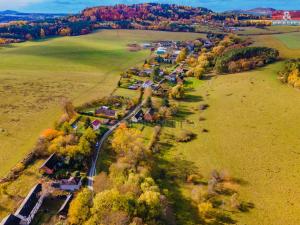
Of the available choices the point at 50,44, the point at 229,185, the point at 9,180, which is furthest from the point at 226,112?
the point at 50,44

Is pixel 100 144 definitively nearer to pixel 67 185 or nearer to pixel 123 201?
pixel 67 185

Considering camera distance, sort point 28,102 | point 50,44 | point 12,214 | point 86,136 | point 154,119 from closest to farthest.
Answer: point 12,214, point 86,136, point 154,119, point 28,102, point 50,44

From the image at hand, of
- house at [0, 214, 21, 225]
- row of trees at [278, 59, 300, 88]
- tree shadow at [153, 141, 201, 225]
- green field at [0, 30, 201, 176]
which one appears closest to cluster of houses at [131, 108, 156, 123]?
tree shadow at [153, 141, 201, 225]

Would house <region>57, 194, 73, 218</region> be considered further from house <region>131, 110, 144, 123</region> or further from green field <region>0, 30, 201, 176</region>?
house <region>131, 110, 144, 123</region>

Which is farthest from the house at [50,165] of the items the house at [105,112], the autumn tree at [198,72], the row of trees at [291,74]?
the row of trees at [291,74]

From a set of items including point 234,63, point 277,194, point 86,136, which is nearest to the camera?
point 277,194

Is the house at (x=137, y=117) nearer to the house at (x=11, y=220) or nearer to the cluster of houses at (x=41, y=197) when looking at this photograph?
the cluster of houses at (x=41, y=197)

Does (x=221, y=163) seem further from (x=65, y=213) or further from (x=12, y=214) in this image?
(x=12, y=214)

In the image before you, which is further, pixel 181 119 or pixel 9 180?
pixel 181 119
